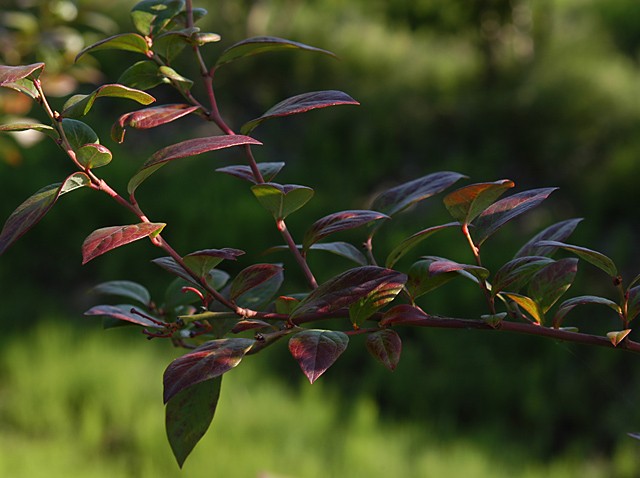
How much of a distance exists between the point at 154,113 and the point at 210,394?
0.22 meters

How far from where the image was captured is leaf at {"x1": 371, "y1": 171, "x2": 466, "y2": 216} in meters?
0.72

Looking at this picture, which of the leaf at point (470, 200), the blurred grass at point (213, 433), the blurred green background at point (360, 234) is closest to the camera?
the leaf at point (470, 200)

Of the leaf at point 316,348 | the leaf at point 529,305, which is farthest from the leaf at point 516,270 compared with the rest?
the leaf at point 316,348

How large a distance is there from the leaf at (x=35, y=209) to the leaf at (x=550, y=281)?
36 centimetres

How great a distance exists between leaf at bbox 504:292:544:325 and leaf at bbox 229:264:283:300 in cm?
19

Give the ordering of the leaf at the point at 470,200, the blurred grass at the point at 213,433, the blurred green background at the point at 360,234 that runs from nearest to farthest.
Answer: the leaf at the point at 470,200 → the blurred grass at the point at 213,433 → the blurred green background at the point at 360,234

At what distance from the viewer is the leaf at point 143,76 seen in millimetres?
689

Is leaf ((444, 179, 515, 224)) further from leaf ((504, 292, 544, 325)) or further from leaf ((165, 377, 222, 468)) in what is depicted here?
leaf ((165, 377, 222, 468))

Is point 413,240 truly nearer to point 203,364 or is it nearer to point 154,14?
point 203,364

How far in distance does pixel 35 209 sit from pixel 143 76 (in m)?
0.17

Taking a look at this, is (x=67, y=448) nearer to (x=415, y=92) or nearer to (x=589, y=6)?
(x=415, y=92)

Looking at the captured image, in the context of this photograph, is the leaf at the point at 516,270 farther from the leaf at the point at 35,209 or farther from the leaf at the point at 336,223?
the leaf at the point at 35,209

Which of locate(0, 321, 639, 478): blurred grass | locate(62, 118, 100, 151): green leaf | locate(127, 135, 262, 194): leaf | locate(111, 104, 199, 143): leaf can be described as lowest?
locate(0, 321, 639, 478): blurred grass

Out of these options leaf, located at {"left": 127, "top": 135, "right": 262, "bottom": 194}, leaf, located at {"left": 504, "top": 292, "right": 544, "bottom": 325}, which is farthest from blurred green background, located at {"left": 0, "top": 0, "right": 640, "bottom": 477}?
leaf, located at {"left": 504, "top": 292, "right": 544, "bottom": 325}
